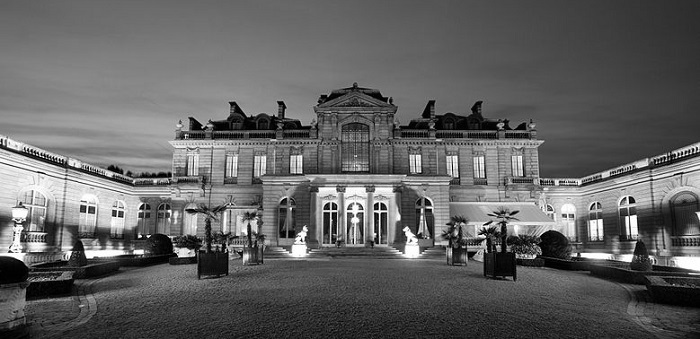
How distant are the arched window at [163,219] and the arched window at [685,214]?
3488 centimetres

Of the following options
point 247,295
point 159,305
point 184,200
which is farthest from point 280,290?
point 184,200

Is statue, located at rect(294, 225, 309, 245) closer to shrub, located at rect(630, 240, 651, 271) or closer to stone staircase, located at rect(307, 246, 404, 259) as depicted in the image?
stone staircase, located at rect(307, 246, 404, 259)

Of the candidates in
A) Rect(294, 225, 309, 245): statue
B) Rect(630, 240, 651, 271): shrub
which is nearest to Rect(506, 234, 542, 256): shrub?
Rect(630, 240, 651, 271): shrub

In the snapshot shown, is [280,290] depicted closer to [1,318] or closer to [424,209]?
[1,318]

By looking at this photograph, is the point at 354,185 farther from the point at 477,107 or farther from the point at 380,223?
the point at 477,107

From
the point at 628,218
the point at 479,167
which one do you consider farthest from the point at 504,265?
the point at 479,167

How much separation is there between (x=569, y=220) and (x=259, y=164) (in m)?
25.4

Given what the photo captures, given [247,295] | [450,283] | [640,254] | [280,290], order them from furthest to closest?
1. [640,254]
2. [450,283]
3. [280,290]
4. [247,295]

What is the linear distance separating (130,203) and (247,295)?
29.7 metres

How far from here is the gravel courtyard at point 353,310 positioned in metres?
7.04

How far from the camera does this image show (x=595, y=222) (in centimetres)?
3406

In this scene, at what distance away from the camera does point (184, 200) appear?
3625cm

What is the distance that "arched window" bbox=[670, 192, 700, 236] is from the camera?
77.5ft

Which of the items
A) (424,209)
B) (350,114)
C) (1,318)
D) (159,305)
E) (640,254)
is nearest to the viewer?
(1,318)
